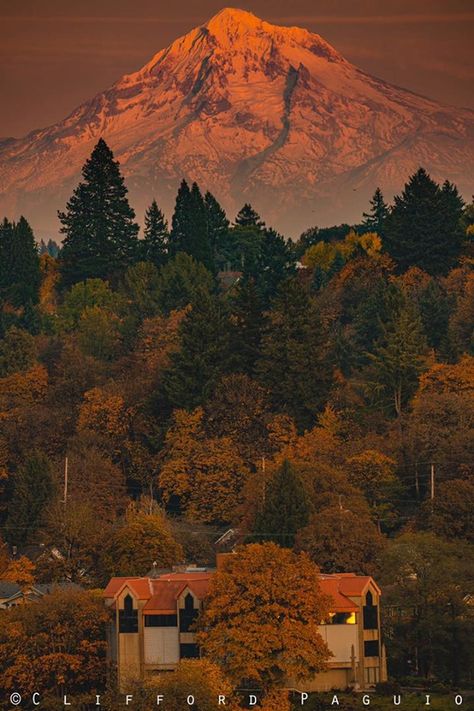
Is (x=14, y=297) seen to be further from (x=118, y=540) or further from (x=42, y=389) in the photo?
(x=118, y=540)

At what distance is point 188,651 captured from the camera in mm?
95438

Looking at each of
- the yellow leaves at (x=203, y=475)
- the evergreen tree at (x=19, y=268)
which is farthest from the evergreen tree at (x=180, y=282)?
the yellow leaves at (x=203, y=475)

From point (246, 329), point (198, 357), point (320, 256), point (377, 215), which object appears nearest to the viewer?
point (198, 357)

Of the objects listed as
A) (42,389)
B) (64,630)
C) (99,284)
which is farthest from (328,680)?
(99,284)

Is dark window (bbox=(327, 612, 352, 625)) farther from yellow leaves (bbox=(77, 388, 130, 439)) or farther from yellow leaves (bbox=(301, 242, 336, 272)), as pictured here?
yellow leaves (bbox=(301, 242, 336, 272))

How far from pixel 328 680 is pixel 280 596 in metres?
5.62

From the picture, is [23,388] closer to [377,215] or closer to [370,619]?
[377,215]

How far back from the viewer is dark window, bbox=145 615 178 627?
96.2m

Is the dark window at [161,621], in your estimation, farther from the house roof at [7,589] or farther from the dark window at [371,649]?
the house roof at [7,589]

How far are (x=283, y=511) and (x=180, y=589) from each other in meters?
17.1

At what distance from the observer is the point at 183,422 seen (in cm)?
13475

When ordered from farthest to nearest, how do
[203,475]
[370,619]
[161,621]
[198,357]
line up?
[198,357] → [203,475] → [161,621] → [370,619]

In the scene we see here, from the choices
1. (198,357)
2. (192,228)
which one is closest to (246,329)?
(198,357)

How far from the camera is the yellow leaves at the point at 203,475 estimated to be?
416ft
